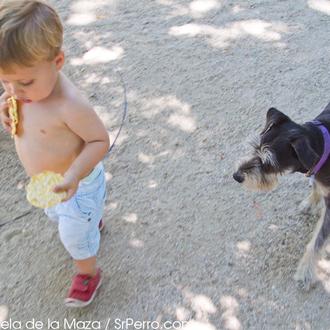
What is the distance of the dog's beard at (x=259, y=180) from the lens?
2939 millimetres

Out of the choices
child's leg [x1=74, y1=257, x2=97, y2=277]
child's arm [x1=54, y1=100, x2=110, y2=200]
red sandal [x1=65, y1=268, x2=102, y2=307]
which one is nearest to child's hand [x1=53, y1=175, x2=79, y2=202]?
child's arm [x1=54, y1=100, x2=110, y2=200]

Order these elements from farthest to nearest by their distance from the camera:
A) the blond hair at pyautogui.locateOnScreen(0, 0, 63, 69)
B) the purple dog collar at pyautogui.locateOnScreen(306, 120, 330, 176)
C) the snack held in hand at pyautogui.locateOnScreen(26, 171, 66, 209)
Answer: the purple dog collar at pyautogui.locateOnScreen(306, 120, 330, 176)
the snack held in hand at pyautogui.locateOnScreen(26, 171, 66, 209)
the blond hair at pyautogui.locateOnScreen(0, 0, 63, 69)

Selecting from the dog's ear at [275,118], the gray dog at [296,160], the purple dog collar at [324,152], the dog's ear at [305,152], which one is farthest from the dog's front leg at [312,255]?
the dog's ear at [275,118]

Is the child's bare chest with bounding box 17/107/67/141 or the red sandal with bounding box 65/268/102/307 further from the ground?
the child's bare chest with bounding box 17/107/67/141

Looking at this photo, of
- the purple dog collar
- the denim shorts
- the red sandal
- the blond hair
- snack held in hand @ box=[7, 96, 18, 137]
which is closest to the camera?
the blond hair

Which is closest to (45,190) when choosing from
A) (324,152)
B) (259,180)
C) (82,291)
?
(82,291)

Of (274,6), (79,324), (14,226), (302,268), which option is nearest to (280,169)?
(302,268)

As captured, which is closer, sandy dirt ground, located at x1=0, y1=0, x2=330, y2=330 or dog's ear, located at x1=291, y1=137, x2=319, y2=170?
dog's ear, located at x1=291, y1=137, x2=319, y2=170

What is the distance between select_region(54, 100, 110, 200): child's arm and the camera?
7.58 feet

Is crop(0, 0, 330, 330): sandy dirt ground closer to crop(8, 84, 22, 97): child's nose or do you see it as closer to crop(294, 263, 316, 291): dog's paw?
crop(294, 263, 316, 291): dog's paw

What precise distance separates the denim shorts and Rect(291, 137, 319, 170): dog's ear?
1.00 meters

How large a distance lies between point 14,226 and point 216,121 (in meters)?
1.69

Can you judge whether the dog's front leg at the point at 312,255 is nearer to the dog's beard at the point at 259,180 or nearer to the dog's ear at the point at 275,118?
the dog's beard at the point at 259,180

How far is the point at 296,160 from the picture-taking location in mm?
2814
